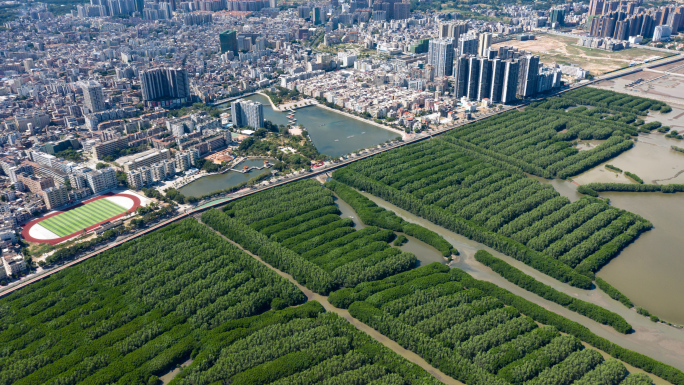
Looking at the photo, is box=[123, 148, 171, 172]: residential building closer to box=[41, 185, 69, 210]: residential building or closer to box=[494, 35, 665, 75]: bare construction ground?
box=[41, 185, 69, 210]: residential building

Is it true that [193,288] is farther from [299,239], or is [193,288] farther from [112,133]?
[112,133]

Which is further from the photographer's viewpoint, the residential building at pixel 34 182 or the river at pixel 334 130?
the river at pixel 334 130

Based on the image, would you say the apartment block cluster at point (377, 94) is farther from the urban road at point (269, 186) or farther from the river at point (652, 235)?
the river at point (652, 235)

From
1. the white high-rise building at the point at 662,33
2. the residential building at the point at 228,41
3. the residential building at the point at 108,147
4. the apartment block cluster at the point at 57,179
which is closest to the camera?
the apartment block cluster at the point at 57,179

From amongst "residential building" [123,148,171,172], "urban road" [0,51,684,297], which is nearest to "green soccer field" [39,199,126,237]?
"urban road" [0,51,684,297]

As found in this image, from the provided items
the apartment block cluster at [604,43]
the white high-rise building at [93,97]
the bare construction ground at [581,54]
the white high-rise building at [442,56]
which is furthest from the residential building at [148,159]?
the apartment block cluster at [604,43]

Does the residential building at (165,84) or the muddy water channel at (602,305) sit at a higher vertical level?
the residential building at (165,84)
